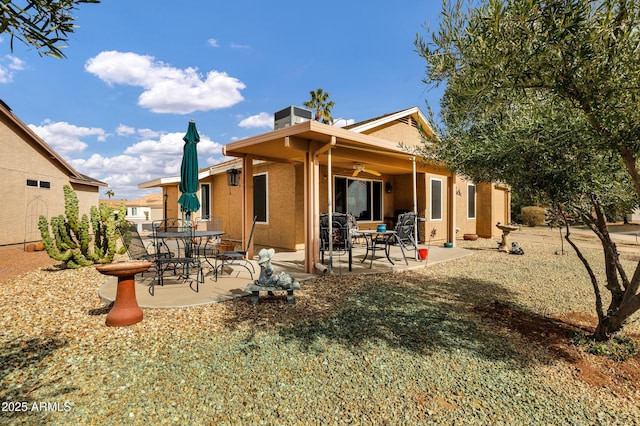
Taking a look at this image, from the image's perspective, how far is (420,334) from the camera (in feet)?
11.7

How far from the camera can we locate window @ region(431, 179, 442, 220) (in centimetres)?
1145

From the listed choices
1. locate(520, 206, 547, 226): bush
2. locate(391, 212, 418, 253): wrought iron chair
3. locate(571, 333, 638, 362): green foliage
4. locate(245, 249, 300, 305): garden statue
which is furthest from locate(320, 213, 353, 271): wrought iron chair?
locate(520, 206, 547, 226): bush

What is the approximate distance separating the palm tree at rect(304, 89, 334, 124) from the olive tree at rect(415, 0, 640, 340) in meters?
21.3

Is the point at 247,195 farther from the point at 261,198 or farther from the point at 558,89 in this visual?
the point at 558,89

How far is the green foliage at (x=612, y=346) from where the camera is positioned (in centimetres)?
315

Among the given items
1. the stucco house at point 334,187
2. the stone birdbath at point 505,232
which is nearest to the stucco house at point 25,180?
the stucco house at point 334,187

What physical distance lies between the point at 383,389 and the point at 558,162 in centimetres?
292

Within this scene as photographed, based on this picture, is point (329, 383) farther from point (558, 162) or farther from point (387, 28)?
point (387, 28)

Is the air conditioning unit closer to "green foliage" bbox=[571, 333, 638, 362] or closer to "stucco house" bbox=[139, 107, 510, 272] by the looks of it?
"stucco house" bbox=[139, 107, 510, 272]

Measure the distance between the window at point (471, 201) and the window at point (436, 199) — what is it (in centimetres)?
247

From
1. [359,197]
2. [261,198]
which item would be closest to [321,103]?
[359,197]

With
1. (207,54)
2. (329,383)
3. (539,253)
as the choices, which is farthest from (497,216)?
(329,383)

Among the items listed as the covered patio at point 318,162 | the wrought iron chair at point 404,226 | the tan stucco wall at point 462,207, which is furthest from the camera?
the tan stucco wall at point 462,207

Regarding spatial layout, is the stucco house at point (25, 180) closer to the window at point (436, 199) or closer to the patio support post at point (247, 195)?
the patio support post at point (247, 195)
